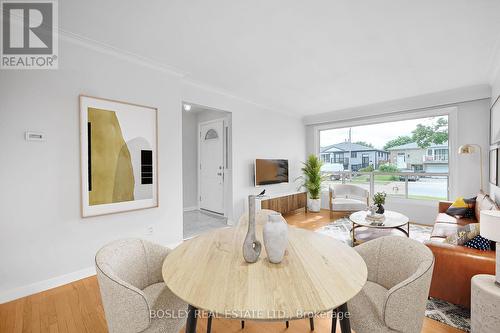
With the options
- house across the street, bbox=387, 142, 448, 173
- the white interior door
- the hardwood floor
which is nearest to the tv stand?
the white interior door

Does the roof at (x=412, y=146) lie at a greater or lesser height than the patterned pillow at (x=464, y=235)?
greater

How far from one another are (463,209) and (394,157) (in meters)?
1.88

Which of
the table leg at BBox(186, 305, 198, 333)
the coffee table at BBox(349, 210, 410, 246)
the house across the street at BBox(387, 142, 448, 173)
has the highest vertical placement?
the house across the street at BBox(387, 142, 448, 173)

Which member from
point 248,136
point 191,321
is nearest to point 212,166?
point 248,136

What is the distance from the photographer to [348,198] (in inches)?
212

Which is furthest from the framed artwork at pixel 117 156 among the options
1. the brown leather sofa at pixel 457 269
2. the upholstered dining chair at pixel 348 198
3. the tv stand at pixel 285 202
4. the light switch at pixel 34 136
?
the upholstered dining chair at pixel 348 198

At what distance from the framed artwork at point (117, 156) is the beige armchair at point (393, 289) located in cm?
254

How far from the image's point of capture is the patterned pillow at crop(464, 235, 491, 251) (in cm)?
187

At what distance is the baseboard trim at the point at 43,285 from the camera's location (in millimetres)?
2006

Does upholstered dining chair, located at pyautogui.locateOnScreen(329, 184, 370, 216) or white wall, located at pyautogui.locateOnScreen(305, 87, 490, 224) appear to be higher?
white wall, located at pyautogui.locateOnScreen(305, 87, 490, 224)

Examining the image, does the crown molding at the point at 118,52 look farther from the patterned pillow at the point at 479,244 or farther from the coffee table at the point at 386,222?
the patterned pillow at the point at 479,244

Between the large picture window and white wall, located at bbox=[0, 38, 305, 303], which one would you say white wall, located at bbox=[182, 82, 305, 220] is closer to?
white wall, located at bbox=[0, 38, 305, 303]

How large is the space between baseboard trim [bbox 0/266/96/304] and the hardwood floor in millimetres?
45

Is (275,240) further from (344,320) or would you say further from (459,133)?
(459,133)
